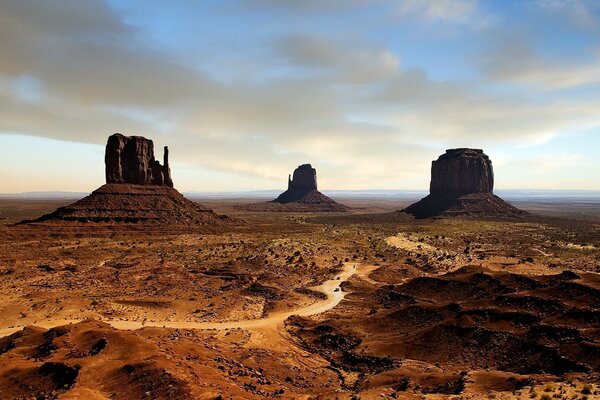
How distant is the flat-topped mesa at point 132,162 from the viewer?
115m

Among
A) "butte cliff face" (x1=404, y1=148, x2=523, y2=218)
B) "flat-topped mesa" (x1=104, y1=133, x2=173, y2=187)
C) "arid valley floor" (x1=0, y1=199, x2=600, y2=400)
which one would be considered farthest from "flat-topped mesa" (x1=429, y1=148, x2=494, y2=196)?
"flat-topped mesa" (x1=104, y1=133, x2=173, y2=187)

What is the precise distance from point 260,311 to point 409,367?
61.6 feet

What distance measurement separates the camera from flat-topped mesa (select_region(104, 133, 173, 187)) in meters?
115

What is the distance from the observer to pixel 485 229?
12062 centimetres

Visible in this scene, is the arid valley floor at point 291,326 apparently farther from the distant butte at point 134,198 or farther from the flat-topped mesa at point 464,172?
the flat-topped mesa at point 464,172

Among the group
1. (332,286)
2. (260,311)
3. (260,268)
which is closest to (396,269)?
(332,286)

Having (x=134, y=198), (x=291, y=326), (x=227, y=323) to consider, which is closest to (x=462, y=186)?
(x=134, y=198)

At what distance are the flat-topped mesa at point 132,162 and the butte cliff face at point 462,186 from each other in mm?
110220

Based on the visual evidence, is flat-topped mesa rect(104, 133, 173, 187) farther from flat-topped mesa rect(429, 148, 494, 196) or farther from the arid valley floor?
flat-topped mesa rect(429, 148, 494, 196)

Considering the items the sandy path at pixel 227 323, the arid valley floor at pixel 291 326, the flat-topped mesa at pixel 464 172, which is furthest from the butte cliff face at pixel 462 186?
the sandy path at pixel 227 323

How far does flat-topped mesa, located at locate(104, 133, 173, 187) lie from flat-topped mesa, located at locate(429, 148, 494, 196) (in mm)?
133517

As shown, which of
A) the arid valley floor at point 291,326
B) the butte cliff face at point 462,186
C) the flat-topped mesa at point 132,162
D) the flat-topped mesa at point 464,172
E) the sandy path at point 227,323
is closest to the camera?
the arid valley floor at point 291,326

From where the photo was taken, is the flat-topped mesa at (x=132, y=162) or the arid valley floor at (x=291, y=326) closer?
the arid valley floor at (x=291, y=326)

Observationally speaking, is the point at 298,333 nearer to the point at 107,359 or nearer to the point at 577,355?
the point at 107,359
